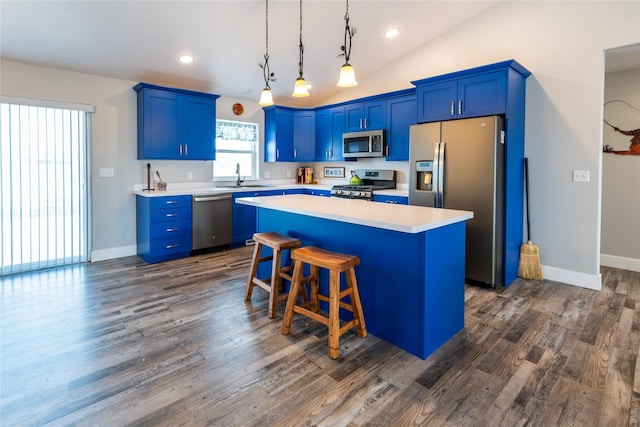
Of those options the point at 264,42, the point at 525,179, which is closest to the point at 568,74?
the point at 525,179

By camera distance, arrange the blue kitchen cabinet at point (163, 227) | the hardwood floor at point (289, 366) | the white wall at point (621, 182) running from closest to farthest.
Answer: the hardwood floor at point (289, 366), the white wall at point (621, 182), the blue kitchen cabinet at point (163, 227)

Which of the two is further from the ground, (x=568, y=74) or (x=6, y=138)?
(x=568, y=74)

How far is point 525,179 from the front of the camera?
3.83 meters

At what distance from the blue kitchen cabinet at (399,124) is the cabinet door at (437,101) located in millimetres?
606

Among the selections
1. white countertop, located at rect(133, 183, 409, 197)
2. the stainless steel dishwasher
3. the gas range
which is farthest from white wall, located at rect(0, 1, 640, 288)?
the gas range

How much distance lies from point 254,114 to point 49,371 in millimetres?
4576

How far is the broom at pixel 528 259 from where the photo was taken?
375cm

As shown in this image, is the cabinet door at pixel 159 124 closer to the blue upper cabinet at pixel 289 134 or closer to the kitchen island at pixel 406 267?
the blue upper cabinet at pixel 289 134

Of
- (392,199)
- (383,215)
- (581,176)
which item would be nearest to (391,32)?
(392,199)

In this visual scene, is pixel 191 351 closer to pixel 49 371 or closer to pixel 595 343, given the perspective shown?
pixel 49 371

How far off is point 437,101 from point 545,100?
3.56ft

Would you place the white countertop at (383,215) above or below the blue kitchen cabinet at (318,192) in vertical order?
below

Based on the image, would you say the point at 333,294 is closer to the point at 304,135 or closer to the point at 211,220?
the point at 211,220

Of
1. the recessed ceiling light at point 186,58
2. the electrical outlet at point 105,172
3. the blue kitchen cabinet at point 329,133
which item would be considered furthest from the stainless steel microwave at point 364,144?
the electrical outlet at point 105,172
